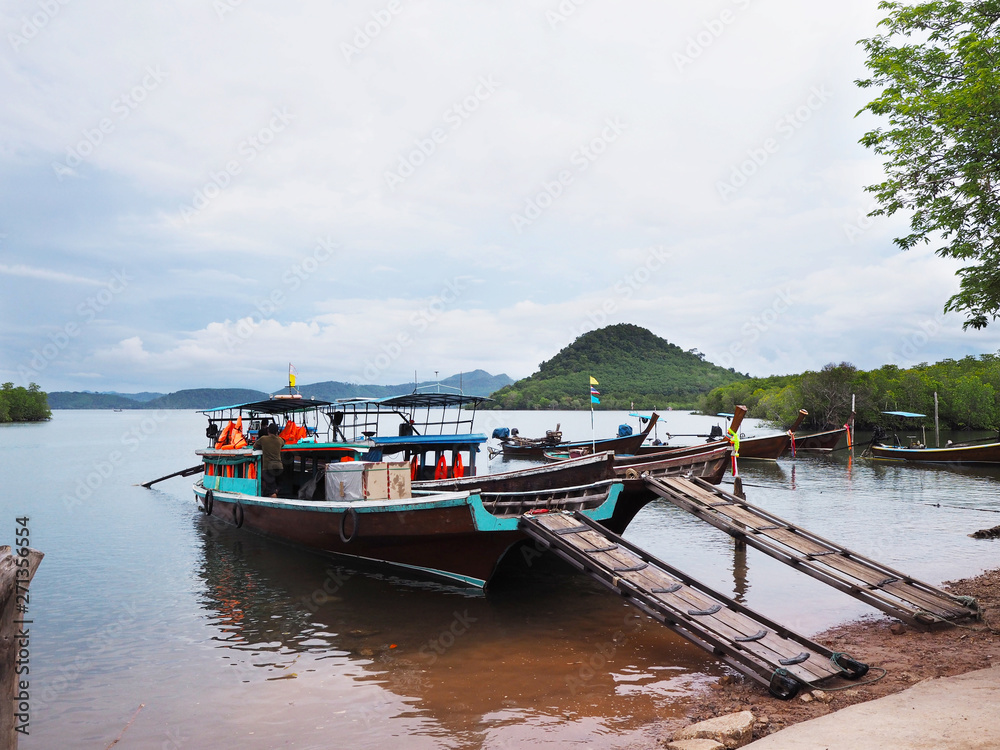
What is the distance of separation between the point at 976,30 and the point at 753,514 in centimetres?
738

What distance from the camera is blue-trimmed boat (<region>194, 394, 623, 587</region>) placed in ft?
35.2

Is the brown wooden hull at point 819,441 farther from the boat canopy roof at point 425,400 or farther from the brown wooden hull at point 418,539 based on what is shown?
the brown wooden hull at point 418,539

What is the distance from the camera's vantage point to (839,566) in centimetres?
895

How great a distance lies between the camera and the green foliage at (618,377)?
118312 mm

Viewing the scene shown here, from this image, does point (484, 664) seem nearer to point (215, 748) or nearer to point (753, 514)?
→ point (215, 748)

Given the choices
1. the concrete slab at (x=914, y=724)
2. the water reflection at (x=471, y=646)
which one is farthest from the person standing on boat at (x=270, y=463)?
the concrete slab at (x=914, y=724)

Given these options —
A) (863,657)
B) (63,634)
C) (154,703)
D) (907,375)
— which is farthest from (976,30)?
(907,375)

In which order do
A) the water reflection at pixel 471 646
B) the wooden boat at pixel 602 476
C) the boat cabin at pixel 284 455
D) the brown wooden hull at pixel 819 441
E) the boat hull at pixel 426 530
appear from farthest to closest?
the brown wooden hull at pixel 819 441 → the boat cabin at pixel 284 455 → the wooden boat at pixel 602 476 → the boat hull at pixel 426 530 → the water reflection at pixel 471 646

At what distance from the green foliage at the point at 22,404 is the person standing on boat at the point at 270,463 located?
334ft

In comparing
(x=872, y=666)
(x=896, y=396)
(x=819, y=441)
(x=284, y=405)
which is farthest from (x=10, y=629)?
(x=896, y=396)

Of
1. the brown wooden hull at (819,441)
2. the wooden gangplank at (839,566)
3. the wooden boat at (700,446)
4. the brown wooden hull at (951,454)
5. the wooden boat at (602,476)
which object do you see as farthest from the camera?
the brown wooden hull at (819,441)

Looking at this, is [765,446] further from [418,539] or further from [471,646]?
[471,646]

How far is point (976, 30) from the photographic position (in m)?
8.23

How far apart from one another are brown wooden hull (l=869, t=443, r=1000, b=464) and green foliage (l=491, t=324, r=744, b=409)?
243 ft
